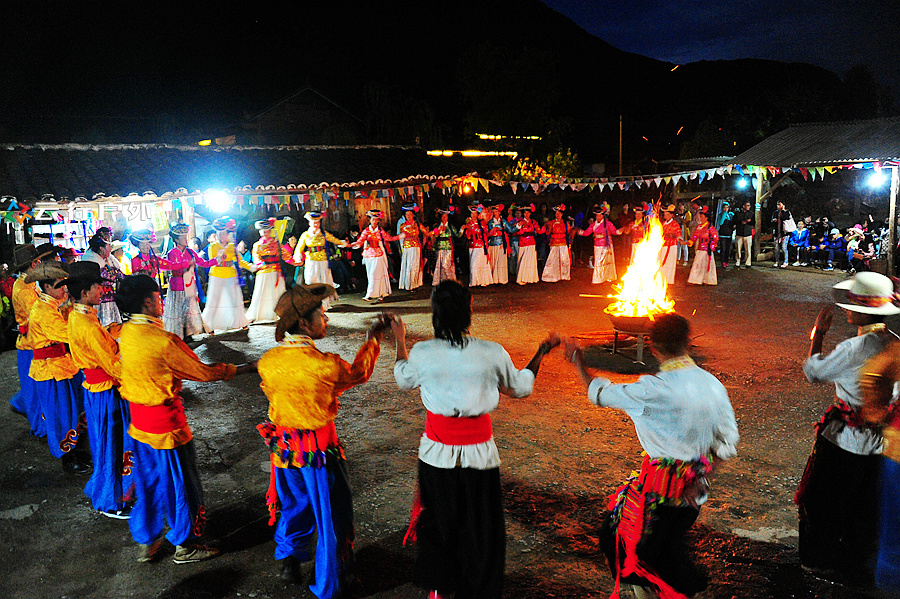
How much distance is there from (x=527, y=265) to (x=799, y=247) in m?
8.04

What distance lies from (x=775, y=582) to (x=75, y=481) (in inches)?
206

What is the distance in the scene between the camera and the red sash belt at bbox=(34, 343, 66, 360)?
5.29 meters

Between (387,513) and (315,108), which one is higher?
(315,108)

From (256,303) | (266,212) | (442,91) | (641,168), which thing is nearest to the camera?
(256,303)

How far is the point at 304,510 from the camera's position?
3494 millimetres

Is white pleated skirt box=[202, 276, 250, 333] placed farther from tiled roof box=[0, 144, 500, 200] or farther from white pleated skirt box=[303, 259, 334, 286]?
tiled roof box=[0, 144, 500, 200]

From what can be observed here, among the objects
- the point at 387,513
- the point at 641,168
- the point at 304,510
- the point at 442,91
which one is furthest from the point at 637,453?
the point at 442,91

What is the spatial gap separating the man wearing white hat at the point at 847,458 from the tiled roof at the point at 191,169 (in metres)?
11.3

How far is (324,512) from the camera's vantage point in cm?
335

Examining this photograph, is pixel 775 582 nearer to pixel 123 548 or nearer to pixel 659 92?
pixel 123 548

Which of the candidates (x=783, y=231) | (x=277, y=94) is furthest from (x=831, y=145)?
(x=277, y=94)

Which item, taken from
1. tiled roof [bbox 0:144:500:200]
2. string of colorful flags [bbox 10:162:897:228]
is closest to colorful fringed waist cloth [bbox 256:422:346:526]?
string of colorful flags [bbox 10:162:897:228]

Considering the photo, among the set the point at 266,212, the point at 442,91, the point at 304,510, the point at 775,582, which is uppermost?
the point at 442,91

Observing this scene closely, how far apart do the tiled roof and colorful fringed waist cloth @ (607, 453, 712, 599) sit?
35.3 feet
